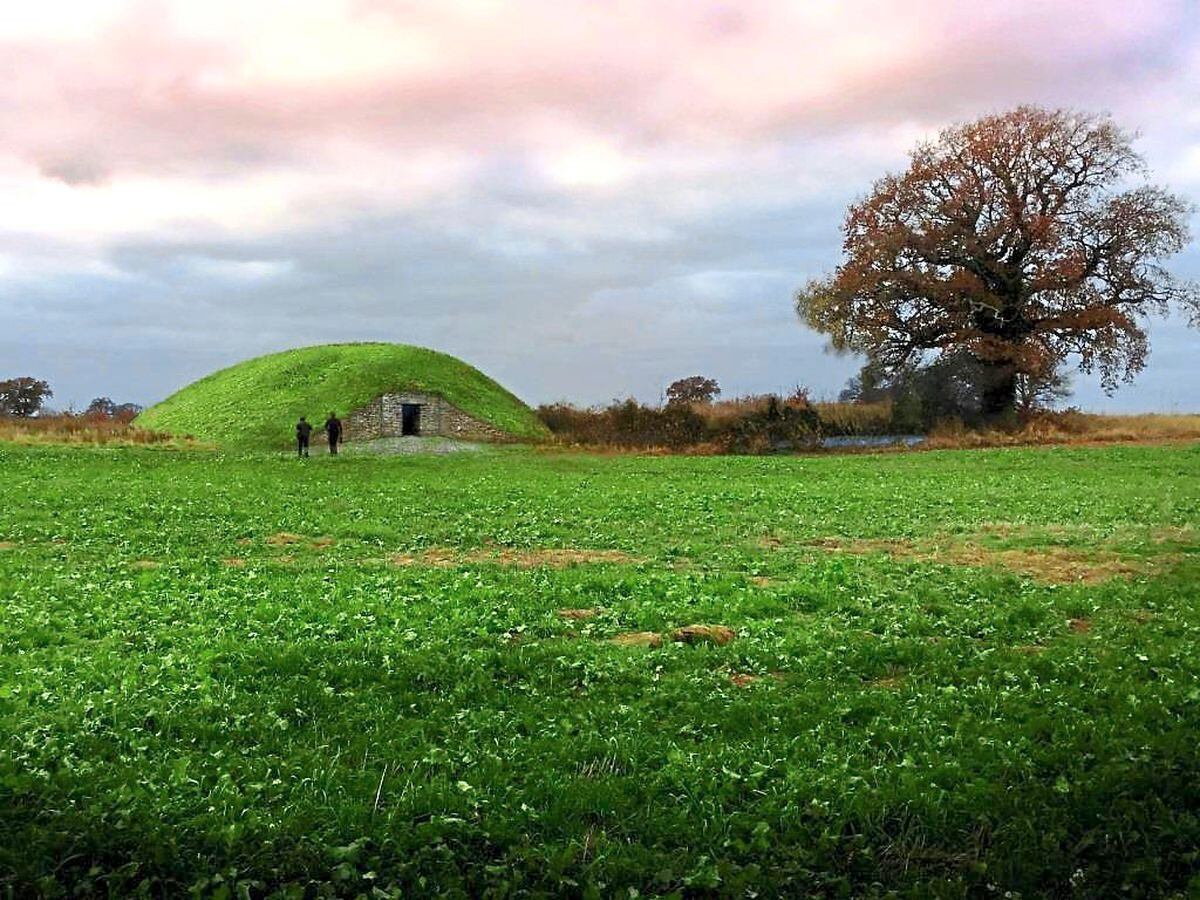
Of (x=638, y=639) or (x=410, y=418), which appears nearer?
(x=638, y=639)

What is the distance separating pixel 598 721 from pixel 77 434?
53.2 meters

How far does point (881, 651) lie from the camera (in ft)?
34.6

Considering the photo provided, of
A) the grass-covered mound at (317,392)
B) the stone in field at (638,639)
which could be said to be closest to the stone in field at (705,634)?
the stone in field at (638,639)

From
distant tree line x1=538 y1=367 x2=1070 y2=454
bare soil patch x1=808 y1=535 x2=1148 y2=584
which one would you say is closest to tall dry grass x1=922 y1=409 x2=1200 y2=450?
distant tree line x1=538 y1=367 x2=1070 y2=454

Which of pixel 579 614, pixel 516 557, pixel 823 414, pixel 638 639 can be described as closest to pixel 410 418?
A: pixel 823 414

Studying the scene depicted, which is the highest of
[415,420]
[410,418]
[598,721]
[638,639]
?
[410,418]

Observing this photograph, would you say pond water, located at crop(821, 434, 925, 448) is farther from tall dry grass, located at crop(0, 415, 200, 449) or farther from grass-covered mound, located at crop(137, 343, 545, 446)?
tall dry grass, located at crop(0, 415, 200, 449)

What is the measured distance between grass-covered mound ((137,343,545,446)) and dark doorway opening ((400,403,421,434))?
128 centimetres

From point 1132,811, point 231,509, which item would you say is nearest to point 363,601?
point 1132,811

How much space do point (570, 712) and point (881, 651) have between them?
3.78 metres

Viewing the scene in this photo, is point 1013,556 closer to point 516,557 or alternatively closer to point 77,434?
point 516,557

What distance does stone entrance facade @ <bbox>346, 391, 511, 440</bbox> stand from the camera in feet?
204

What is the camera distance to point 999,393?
2276 inches

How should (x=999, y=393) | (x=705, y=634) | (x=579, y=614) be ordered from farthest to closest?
(x=999, y=393), (x=579, y=614), (x=705, y=634)
